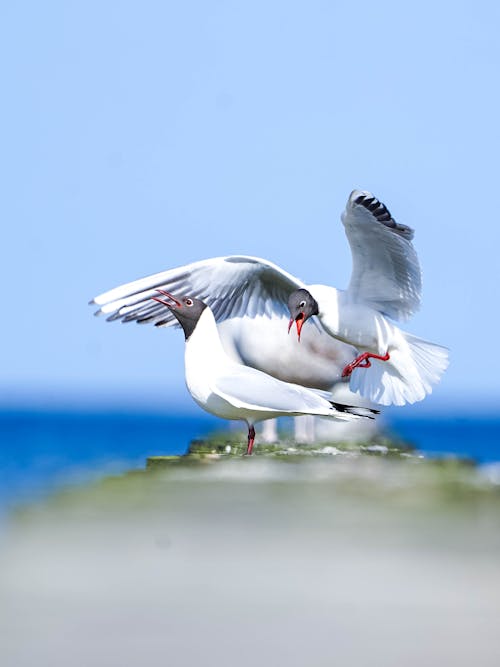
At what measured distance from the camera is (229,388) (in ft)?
20.1

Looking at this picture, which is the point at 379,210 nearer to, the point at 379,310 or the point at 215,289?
the point at 379,310

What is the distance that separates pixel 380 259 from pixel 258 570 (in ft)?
8.78

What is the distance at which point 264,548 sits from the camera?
473 cm

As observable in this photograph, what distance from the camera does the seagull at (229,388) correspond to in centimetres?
604

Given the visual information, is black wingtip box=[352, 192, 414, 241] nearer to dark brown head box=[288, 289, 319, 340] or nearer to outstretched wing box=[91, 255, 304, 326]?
dark brown head box=[288, 289, 319, 340]

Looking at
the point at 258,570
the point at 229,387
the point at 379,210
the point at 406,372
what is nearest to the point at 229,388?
the point at 229,387

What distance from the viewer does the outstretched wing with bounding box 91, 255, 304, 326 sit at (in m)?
7.03

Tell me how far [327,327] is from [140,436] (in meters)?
4.91

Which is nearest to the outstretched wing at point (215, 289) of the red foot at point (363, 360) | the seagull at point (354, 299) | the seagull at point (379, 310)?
the seagull at point (354, 299)

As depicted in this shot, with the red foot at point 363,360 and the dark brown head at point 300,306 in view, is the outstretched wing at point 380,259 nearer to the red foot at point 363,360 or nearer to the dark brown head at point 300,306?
the red foot at point 363,360

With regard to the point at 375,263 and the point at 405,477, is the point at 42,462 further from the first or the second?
the point at 405,477

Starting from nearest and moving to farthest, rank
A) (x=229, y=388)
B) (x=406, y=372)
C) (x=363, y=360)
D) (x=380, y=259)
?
(x=229, y=388), (x=380, y=259), (x=406, y=372), (x=363, y=360)

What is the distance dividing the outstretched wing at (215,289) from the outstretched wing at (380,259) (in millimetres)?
365

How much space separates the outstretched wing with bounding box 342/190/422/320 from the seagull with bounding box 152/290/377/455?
2.91 ft
